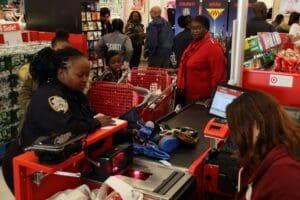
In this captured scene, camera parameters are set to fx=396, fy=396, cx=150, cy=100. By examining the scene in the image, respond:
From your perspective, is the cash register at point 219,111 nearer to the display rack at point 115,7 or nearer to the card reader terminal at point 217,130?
the card reader terminal at point 217,130

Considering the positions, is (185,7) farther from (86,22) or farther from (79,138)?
(79,138)

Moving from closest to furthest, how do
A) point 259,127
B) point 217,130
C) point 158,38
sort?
1. point 259,127
2. point 217,130
3. point 158,38

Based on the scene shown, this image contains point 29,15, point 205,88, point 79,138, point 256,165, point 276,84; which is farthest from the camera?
point 29,15

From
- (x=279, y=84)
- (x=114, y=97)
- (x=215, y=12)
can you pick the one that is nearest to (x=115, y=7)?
(x=215, y=12)

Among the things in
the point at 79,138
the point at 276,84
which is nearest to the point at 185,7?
the point at 276,84

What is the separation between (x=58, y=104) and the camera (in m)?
2.08

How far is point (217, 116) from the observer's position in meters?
3.15

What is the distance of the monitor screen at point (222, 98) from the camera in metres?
2.93

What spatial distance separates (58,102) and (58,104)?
1cm

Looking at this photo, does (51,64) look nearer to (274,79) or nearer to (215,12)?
(274,79)

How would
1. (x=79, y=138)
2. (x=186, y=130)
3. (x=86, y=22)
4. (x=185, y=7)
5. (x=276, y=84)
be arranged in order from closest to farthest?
1. (x=79, y=138)
2. (x=186, y=130)
3. (x=276, y=84)
4. (x=86, y=22)
5. (x=185, y=7)

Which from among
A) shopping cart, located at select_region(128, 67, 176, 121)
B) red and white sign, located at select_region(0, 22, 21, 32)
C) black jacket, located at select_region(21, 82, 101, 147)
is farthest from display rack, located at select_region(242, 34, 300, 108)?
red and white sign, located at select_region(0, 22, 21, 32)

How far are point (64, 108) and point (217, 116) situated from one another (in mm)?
1453

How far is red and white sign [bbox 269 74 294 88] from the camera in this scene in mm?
3045
